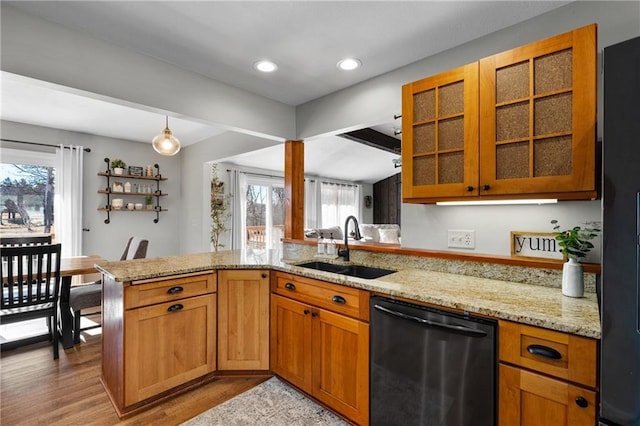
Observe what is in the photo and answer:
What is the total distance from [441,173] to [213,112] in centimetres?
194

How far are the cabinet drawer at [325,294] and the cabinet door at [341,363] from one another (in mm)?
49

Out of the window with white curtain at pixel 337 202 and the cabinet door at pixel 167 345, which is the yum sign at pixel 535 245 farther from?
the window with white curtain at pixel 337 202

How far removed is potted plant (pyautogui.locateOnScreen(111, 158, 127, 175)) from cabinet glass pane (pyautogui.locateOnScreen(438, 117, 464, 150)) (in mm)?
4968

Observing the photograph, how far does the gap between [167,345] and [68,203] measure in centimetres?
371

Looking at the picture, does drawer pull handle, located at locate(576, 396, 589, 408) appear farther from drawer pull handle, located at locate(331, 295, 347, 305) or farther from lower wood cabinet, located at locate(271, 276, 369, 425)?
drawer pull handle, located at locate(331, 295, 347, 305)

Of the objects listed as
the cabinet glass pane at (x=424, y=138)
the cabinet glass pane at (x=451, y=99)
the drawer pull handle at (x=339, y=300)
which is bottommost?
the drawer pull handle at (x=339, y=300)

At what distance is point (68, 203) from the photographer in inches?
173

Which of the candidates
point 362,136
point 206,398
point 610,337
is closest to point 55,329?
point 206,398

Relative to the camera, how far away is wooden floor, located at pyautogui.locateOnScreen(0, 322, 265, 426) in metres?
1.85

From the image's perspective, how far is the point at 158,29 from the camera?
191 centimetres

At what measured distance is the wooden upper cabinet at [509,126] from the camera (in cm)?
137

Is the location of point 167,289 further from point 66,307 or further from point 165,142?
point 165,142

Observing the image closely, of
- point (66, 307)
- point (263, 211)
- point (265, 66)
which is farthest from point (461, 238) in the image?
point (263, 211)

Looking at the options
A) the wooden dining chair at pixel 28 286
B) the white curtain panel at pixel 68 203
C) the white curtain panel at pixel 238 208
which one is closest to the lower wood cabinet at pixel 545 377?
the wooden dining chair at pixel 28 286
